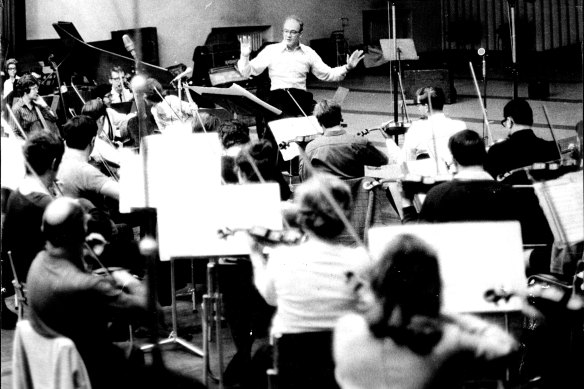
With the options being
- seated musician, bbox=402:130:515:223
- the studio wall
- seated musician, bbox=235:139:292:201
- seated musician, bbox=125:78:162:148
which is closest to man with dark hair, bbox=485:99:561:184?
seated musician, bbox=402:130:515:223

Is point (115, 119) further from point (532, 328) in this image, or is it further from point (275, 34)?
point (532, 328)

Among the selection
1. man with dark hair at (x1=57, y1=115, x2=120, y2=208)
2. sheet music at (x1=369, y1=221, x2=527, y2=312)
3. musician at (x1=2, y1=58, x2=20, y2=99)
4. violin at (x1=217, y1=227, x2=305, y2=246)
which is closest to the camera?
sheet music at (x1=369, y1=221, x2=527, y2=312)

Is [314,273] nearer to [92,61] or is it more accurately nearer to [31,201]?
[31,201]

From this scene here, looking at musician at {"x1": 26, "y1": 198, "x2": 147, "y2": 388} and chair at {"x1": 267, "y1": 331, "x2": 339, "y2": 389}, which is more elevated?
musician at {"x1": 26, "y1": 198, "x2": 147, "y2": 388}

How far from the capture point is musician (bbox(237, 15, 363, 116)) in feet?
21.8

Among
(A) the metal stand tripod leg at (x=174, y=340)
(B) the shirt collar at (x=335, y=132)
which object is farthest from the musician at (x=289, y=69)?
(A) the metal stand tripod leg at (x=174, y=340)

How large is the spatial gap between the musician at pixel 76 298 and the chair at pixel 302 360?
0.58 metres

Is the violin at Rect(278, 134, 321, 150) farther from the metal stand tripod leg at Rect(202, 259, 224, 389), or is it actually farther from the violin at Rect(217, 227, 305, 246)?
the violin at Rect(217, 227, 305, 246)

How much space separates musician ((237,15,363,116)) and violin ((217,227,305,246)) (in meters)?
3.39

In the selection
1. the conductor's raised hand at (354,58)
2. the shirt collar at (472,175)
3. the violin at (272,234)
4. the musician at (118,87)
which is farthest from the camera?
the musician at (118,87)

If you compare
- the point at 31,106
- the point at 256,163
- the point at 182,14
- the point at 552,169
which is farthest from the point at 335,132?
the point at 31,106

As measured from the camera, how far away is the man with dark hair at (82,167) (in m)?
4.12

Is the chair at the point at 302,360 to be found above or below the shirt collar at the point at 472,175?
below

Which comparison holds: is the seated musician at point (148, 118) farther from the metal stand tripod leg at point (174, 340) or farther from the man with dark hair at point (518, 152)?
the man with dark hair at point (518, 152)
